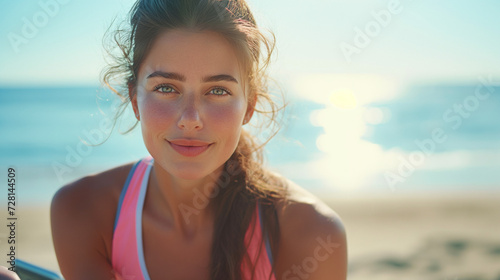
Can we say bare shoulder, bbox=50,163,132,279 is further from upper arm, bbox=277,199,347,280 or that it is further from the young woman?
upper arm, bbox=277,199,347,280

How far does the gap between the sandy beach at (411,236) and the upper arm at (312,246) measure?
215 cm

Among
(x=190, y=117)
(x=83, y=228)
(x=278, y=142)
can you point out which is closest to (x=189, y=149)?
(x=190, y=117)

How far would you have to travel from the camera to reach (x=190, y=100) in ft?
6.85

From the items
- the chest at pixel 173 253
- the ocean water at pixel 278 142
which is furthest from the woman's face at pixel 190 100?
the ocean water at pixel 278 142

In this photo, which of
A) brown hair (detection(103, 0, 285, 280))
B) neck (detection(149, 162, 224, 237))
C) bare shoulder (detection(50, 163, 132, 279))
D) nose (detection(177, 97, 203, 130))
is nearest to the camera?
nose (detection(177, 97, 203, 130))

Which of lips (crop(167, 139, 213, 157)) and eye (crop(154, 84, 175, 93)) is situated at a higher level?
eye (crop(154, 84, 175, 93))

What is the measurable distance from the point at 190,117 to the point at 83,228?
0.88 m

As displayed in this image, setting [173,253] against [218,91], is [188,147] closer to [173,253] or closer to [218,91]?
[218,91]

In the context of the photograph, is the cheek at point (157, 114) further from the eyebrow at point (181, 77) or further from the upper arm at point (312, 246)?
the upper arm at point (312, 246)

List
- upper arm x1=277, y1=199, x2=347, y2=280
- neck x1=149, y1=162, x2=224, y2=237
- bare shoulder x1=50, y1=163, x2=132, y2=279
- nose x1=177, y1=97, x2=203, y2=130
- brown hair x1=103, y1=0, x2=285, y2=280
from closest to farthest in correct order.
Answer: nose x1=177, y1=97, x2=203, y2=130, brown hair x1=103, y1=0, x2=285, y2=280, upper arm x1=277, y1=199, x2=347, y2=280, bare shoulder x1=50, y1=163, x2=132, y2=279, neck x1=149, y1=162, x2=224, y2=237

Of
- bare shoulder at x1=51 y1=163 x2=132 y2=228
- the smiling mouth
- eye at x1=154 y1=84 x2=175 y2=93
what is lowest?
bare shoulder at x1=51 y1=163 x2=132 y2=228

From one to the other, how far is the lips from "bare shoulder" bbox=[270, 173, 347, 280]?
21.7 inches

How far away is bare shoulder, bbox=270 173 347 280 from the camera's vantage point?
2289mm

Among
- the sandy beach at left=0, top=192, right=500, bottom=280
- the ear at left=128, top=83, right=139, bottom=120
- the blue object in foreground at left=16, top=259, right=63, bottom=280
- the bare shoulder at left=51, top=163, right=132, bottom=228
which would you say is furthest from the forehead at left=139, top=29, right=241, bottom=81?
the sandy beach at left=0, top=192, right=500, bottom=280
